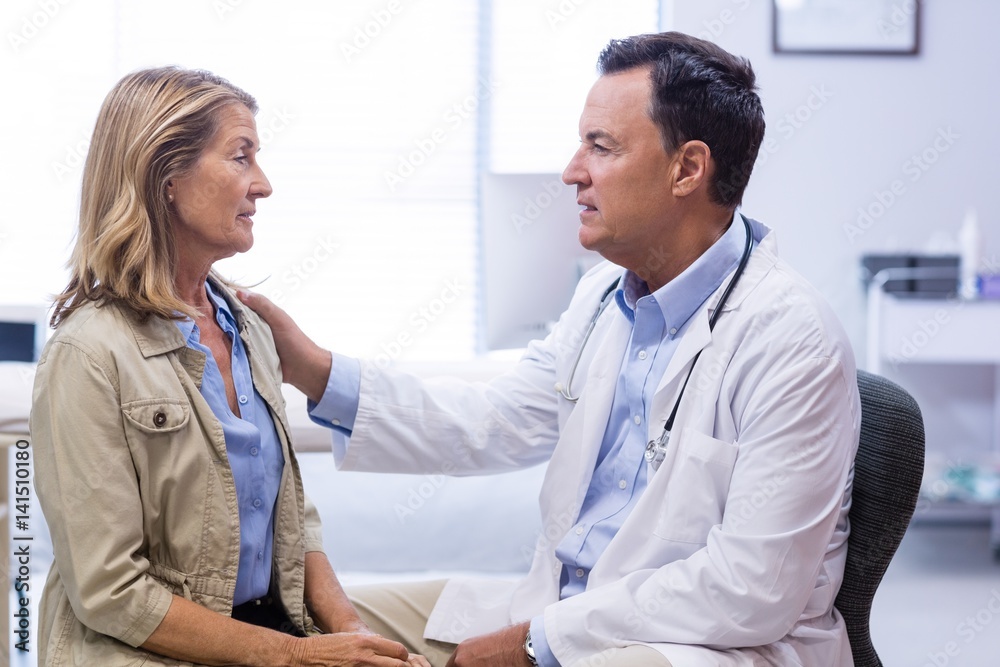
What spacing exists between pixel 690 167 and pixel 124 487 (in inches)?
32.8

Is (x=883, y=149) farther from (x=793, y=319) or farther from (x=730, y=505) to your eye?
(x=730, y=505)

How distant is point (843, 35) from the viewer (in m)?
3.37

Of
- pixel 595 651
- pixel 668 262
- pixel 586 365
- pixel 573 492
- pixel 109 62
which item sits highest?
pixel 109 62

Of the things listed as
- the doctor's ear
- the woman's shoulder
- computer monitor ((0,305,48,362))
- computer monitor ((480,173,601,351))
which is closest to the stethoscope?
the doctor's ear

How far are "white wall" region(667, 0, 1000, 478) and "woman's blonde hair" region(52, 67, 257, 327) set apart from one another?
2604 millimetres

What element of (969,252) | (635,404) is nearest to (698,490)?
(635,404)

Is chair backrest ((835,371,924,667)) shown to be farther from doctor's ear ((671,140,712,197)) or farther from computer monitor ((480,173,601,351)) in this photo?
computer monitor ((480,173,601,351))

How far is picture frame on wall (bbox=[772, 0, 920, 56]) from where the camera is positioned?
3359 mm

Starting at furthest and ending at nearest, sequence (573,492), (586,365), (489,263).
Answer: (489,263), (586,365), (573,492)

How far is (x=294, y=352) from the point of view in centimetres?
142

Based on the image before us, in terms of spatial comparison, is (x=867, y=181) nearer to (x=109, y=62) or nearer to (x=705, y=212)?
(x=705, y=212)

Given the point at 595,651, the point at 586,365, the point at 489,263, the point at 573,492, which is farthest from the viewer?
the point at 489,263

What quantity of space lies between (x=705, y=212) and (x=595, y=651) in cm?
62

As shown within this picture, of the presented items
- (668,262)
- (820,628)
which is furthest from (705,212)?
(820,628)
